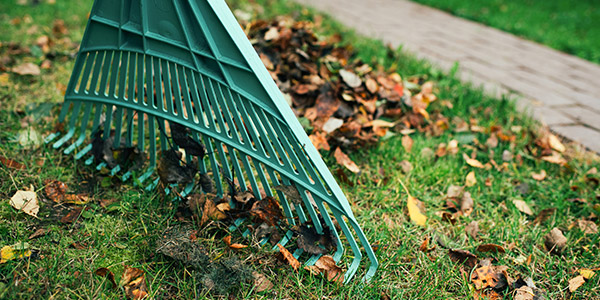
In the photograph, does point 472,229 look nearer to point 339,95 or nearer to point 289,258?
point 289,258

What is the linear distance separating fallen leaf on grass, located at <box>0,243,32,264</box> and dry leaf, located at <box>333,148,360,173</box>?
49.8 inches

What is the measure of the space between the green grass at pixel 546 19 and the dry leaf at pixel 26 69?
5110 mm

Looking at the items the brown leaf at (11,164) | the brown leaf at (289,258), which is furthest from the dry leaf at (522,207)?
the brown leaf at (11,164)

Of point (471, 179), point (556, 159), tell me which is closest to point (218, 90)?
point (471, 179)

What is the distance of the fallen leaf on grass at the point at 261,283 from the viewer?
131 centimetres

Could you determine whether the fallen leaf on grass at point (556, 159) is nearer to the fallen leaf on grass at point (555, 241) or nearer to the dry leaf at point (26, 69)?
the fallen leaf on grass at point (555, 241)

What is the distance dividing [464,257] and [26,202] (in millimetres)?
1627

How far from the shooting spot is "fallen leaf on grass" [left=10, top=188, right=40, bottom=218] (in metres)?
1.46

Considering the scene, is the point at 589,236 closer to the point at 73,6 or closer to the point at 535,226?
the point at 535,226

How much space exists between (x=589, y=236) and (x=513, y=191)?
35 cm

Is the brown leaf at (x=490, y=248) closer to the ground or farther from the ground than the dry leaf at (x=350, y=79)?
closer to the ground

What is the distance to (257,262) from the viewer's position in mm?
1418

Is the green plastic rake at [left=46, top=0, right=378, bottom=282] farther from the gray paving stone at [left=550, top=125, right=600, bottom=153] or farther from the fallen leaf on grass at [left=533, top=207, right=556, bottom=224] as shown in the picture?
the gray paving stone at [left=550, top=125, right=600, bottom=153]

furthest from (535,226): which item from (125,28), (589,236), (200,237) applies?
(125,28)
